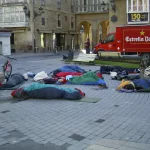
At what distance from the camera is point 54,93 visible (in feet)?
30.5

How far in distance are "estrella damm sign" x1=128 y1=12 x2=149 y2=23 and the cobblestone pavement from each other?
21.4 meters

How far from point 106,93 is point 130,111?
2.55 metres

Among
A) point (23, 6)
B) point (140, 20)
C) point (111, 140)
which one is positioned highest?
point (23, 6)

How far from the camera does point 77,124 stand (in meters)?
6.82

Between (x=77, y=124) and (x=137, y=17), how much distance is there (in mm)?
25149

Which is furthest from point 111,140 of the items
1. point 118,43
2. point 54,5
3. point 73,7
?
point 73,7

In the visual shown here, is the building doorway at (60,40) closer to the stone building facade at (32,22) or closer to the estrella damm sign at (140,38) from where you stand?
the stone building facade at (32,22)

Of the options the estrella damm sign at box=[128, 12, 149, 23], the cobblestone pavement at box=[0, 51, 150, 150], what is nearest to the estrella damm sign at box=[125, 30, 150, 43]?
the estrella damm sign at box=[128, 12, 149, 23]

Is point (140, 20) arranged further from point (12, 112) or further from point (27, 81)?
point (12, 112)

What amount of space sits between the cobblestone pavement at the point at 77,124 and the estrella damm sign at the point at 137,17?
21439 mm

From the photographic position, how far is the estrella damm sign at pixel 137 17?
3002 cm

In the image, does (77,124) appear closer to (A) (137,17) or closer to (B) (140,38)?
(B) (140,38)

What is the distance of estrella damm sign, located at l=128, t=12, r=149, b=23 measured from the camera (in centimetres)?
3002

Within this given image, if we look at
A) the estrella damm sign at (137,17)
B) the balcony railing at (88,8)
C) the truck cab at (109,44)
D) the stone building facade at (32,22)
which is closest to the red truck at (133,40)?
the truck cab at (109,44)
